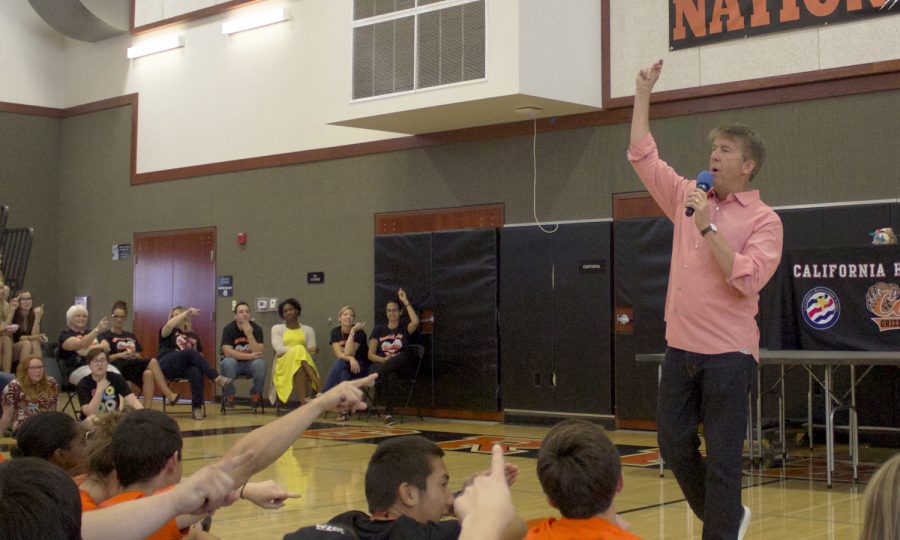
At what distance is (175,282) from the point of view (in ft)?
47.8

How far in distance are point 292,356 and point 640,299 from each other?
429 centimetres

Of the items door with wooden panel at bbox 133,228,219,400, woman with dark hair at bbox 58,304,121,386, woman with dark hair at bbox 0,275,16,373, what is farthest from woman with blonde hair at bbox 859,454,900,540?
door with wooden panel at bbox 133,228,219,400

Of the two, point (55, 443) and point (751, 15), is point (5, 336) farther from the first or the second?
point (55, 443)

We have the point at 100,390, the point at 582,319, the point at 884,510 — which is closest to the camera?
the point at 884,510

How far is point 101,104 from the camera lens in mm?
15625

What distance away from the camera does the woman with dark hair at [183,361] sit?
11898 millimetres

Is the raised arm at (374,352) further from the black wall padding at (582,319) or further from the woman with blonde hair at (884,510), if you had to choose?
the woman with blonde hair at (884,510)

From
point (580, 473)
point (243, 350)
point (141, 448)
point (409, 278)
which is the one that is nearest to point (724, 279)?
point (580, 473)

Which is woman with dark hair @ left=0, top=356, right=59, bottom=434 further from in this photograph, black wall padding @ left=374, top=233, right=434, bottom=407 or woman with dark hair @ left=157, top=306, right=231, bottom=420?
black wall padding @ left=374, top=233, right=434, bottom=407

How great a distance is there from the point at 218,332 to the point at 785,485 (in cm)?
894

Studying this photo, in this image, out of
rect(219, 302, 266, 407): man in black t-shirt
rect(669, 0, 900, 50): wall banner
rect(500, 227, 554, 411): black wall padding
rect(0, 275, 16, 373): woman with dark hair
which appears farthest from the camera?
rect(219, 302, 266, 407): man in black t-shirt

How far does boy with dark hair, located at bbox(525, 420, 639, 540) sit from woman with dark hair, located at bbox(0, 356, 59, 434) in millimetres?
7862

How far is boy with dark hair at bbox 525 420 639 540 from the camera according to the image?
2.18 metres

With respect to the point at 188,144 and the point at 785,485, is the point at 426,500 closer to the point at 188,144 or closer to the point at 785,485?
the point at 785,485
